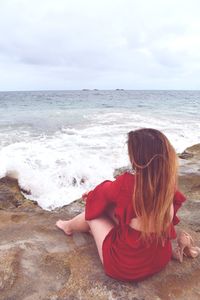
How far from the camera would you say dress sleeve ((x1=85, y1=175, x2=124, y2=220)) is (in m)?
2.60

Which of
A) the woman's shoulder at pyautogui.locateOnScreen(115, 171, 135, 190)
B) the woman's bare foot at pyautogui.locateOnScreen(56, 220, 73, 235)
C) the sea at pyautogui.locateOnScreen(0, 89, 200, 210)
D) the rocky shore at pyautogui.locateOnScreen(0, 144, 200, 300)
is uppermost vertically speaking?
the woman's shoulder at pyautogui.locateOnScreen(115, 171, 135, 190)

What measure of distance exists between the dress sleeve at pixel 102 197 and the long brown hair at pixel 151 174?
0.21 meters

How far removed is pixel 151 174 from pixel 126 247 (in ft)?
2.02

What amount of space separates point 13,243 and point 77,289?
870 millimetres

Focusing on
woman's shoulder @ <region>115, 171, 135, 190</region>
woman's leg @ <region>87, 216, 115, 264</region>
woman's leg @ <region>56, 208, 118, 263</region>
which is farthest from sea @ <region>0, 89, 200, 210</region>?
woman's shoulder @ <region>115, 171, 135, 190</region>

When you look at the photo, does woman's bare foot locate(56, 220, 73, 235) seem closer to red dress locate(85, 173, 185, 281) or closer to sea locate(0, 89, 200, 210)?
red dress locate(85, 173, 185, 281)

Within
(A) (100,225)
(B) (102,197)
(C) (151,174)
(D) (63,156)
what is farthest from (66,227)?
(D) (63,156)

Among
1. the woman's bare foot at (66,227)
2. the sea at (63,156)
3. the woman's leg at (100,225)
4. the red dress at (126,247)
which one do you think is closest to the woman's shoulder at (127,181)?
the red dress at (126,247)

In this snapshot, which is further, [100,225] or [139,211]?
[100,225]

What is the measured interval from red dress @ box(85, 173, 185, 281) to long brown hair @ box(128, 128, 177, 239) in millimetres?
Answer: 109

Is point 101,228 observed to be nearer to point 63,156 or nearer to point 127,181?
point 127,181

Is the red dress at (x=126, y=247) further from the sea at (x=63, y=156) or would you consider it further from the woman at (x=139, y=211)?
the sea at (x=63, y=156)

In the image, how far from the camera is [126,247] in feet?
8.42

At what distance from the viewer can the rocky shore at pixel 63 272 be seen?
2490mm
